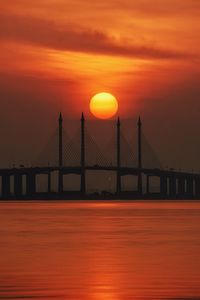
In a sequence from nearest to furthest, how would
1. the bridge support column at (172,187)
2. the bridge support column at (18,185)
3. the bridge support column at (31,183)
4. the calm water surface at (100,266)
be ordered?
the calm water surface at (100,266) → the bridge support column at (18,185) → the bridge support column at (31,183) → the bridge support column at (172,187)

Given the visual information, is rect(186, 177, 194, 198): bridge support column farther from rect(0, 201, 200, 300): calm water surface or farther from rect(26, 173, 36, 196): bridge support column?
rect(0, 201, 200, 300): calm water surface

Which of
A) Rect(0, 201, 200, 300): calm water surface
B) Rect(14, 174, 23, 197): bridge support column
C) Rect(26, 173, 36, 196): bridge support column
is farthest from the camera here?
Rect(26, 173, 36, 196): bridge support column

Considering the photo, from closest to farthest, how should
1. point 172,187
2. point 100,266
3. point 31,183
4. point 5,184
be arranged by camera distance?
point 100,266 → point 31,183 → point 5,184 → point 172,187

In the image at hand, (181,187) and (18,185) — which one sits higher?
(18,185)

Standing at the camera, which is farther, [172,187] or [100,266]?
[172,187]

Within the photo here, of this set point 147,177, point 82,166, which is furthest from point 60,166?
point 147,177

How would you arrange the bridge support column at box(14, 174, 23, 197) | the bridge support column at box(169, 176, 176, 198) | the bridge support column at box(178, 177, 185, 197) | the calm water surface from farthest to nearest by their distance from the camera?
the bridge support column at box(178, 177, 185, 197)
the bridge support column at box(169, 176, 176, 198)
the bridge support column at box(14, 174, 23, 197)
the calm water surface

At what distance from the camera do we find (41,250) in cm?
3516

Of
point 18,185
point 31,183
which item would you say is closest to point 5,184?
point 18,185

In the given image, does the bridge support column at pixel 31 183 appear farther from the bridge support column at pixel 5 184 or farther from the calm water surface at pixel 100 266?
the calm water surface at pixel 100 266

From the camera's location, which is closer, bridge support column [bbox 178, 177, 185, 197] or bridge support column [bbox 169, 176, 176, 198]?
bridge support column [bbox 169, 176, 176, 198]

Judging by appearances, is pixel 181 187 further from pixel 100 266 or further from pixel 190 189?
pixel 100 266

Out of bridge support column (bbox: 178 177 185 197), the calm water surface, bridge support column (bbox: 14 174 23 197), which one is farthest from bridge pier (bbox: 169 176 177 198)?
the calm water surface

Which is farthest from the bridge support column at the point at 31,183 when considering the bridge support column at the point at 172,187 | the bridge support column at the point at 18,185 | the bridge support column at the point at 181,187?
the bridge support column at the point at 181,187
